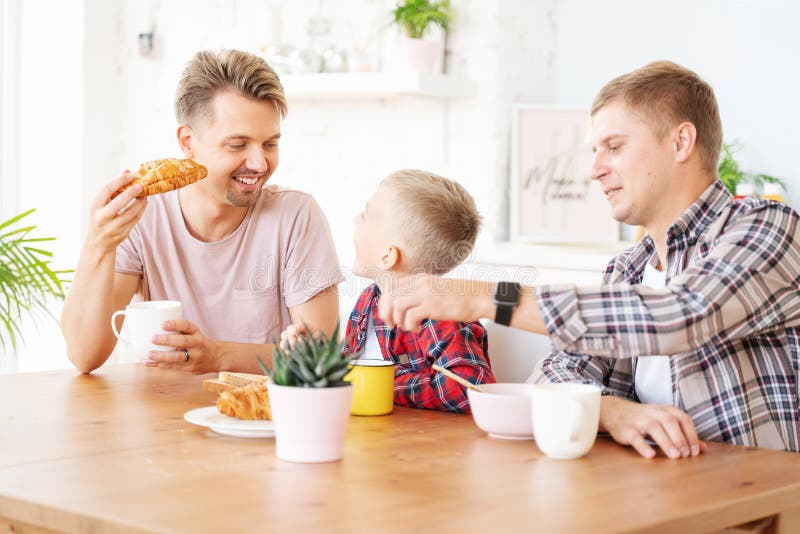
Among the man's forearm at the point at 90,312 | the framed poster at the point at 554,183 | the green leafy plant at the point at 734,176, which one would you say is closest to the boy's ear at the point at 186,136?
the man's forearm at the point at 90,312

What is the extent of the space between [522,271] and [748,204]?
2.02 m

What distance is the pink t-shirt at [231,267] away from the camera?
246cm

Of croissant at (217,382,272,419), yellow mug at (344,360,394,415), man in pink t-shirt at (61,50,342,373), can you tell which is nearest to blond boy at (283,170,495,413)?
yellow mug at (344,360,394,415)

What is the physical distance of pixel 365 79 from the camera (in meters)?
3.96

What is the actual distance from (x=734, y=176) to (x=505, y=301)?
2377 millimetres

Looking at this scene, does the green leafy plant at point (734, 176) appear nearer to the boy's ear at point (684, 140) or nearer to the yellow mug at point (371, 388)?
the boy's ear at point (684, 140)

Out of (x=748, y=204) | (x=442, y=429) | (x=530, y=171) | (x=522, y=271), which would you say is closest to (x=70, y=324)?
(x=442, y=429)

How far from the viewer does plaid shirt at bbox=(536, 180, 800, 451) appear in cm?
150

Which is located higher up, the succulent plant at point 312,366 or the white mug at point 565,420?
the succulent plant at point 312,366

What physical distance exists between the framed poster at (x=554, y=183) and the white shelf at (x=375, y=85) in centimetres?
29

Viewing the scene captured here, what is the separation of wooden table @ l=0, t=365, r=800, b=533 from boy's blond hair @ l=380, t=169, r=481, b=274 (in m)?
0.48

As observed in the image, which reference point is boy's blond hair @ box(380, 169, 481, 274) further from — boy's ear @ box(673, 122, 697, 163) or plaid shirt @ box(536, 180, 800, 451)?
boy's ear @ box(673, 122, 697, 163)

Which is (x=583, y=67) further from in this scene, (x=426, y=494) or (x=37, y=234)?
(x=426, y=494)

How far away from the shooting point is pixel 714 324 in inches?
59.7
